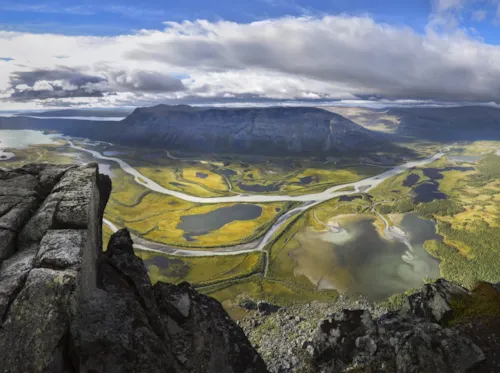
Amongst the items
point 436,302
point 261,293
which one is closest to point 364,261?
point 261,293

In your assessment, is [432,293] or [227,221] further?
[227,221]

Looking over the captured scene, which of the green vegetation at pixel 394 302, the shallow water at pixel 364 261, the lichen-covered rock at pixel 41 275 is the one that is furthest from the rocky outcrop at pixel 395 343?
the shallow water at pixel 364 261

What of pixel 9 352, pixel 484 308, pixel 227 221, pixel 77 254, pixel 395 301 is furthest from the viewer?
pixel 227 221

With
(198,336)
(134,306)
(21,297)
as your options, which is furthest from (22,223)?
(198,336)

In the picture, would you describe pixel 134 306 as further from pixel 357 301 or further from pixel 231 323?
pixel 357 301

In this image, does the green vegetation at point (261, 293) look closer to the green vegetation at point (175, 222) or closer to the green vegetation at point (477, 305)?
the green vegetation at point (175, 222)

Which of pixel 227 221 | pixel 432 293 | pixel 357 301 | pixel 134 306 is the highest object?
pixel 134 306
